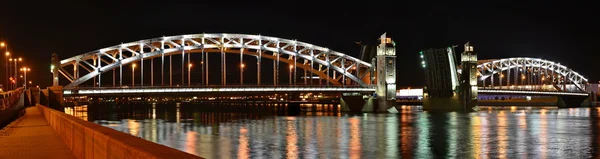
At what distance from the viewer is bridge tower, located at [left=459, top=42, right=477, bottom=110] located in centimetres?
10225

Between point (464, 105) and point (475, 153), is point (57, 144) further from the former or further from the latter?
point (464, 105)

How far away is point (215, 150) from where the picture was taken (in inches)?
1326

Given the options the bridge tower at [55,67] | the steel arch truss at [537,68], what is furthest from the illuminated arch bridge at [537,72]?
the bridge tower at [55,67]

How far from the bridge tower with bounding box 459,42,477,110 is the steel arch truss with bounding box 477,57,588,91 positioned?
A: 1980 centimetres

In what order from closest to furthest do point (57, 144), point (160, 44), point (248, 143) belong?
point (57, 144)
point (248, 143)
point (160, 44)

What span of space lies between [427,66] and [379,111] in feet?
31.2

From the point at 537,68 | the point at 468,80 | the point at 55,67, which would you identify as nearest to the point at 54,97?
the point at 55,67

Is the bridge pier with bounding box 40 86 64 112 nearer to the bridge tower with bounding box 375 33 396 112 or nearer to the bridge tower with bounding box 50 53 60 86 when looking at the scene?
the bridge tower with bounding box 50 53 60 86

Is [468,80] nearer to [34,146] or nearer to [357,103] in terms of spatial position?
[357,103]

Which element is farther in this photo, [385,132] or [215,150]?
[385,132]

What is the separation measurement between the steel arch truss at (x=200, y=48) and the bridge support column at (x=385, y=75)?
206 centimetres

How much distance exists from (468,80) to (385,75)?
16.4 metres

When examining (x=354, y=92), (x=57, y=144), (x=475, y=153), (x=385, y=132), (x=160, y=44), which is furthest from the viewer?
(x=354, y=92)

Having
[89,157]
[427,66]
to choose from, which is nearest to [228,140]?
[89,157]
